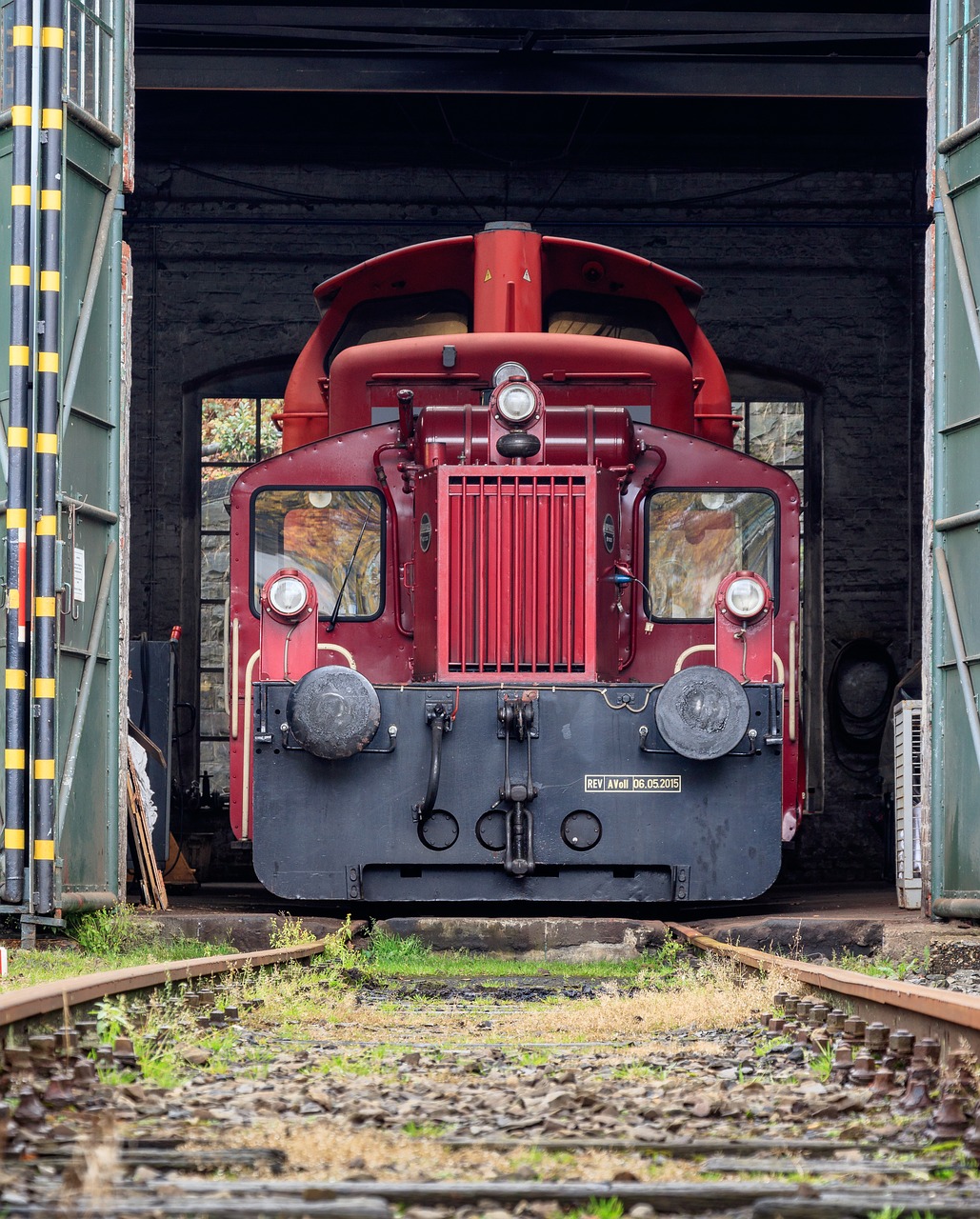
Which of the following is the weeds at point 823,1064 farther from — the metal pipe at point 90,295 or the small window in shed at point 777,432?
the small window in shed at point 777,432

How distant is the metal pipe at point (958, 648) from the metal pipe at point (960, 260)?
104 cm

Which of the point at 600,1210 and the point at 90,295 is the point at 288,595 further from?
the point at 600,1210

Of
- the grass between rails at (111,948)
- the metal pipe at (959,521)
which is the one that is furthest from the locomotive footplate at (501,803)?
the metal pipe at (959,521)

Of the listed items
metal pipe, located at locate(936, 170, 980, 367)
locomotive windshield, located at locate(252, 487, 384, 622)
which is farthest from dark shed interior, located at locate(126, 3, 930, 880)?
metal pipe, located at locate(936, 170, 980, 367)

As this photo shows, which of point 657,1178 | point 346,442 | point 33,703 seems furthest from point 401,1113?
point 346,442

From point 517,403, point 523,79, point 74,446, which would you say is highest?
point 523,79

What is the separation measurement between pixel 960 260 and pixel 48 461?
4.61m

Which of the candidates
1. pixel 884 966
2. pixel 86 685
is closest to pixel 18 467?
pixel 86 685

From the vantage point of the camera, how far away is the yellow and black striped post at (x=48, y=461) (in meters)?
7.36

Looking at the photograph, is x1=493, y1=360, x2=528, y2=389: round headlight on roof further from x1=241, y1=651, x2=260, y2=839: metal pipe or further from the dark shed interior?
the dark shed interior

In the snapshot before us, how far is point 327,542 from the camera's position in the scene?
898 cm

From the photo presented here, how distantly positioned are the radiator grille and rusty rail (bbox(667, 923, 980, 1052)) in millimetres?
2296

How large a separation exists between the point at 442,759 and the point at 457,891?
0.65m

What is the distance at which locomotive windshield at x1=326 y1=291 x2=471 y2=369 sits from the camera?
10.0 meters
